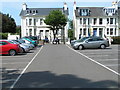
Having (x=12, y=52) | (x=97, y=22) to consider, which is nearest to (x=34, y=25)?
(x=97, y=22)

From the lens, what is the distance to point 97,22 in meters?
64.6

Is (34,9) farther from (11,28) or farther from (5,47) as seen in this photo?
(5,47)

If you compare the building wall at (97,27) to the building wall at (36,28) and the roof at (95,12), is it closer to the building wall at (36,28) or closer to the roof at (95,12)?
the roof at (95,12)

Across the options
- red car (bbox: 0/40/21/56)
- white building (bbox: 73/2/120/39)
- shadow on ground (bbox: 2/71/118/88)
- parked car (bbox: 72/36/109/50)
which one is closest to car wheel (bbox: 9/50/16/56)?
red car (bbox: 0/40/21/56)

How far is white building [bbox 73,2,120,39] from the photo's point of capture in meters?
64.2

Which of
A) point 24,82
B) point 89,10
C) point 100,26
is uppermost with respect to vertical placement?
point 89,10

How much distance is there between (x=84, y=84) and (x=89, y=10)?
59407 mm

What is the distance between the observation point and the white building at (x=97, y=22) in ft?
Result: 211

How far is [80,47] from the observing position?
28938 mm

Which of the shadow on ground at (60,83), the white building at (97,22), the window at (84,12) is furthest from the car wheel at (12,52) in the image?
the window at (84,12)

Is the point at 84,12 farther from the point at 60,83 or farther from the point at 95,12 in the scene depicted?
the point at 60,83

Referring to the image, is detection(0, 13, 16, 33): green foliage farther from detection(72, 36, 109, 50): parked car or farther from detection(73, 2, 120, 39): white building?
detection(72, 36, 109, 50): parked car

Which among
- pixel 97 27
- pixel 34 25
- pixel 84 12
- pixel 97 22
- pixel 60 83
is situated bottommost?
pixel 60 83

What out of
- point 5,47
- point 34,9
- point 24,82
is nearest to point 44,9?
point 34,9
